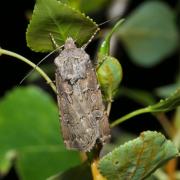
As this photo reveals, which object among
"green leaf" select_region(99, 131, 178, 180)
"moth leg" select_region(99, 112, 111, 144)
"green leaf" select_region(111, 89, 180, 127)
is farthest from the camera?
"moth leg" select_region(99, 112, 111, 144)

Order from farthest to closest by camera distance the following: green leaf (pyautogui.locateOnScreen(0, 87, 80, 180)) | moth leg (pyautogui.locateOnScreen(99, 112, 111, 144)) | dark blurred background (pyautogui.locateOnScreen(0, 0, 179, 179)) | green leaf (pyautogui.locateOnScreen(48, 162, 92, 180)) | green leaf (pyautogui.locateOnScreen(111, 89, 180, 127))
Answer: dark blurred background (pyautogui.locateOnScreen(0, 0, 179, 179)) < green leaf (pyautogui.locateOnScreen(0, 87, 80, 180)) < moth leg (pyautogui.locateOnScreen(99, 112, 111, 144)) < green leaf (pyautogui.locateOnScreen(48, 162, 92, 180)) < green leaf (pyautogui.locateOnScreen(111, 89, 180, 127))

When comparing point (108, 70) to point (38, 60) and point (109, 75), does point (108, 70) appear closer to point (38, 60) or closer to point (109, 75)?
point (109, 75)

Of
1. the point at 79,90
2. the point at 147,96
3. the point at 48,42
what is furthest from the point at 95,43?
the point at 48,42

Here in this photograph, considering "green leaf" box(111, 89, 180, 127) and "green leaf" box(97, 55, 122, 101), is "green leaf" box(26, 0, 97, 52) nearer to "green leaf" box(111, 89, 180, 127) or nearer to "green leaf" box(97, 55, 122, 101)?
"green leaf" box(97, 55, 122, 101)

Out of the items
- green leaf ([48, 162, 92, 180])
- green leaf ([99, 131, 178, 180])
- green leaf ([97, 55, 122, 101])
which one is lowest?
green leaf ([48, 162, 92, 180])

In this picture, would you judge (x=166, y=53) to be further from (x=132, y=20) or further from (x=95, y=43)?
(x=95, y=43)

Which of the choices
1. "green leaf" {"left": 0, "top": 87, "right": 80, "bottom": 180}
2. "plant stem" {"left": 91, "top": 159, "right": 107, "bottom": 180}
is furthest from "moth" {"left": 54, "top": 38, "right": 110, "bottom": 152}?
"green leaf" {"left": 0, "top": 87, "right": 80, "bottom": 180}
